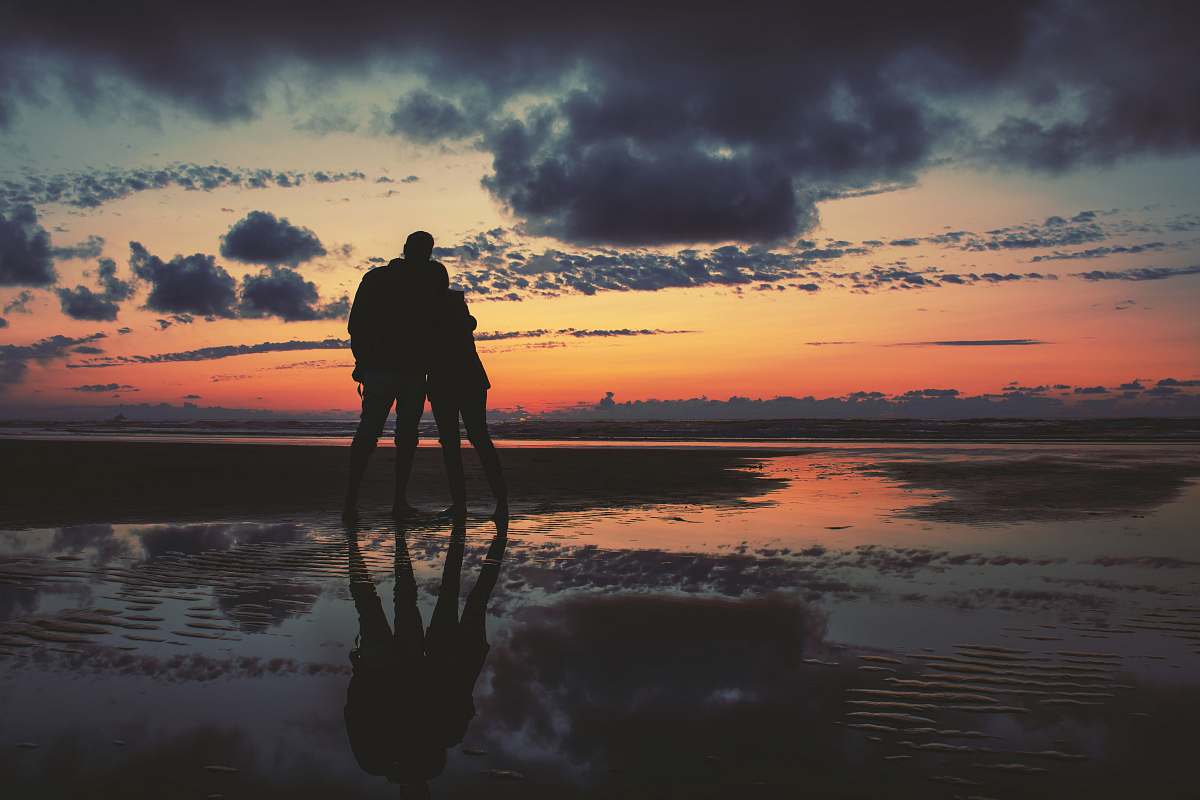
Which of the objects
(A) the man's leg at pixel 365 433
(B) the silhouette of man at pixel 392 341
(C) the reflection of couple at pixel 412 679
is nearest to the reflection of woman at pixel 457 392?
(B) the silhouette of man at pixel 392 341

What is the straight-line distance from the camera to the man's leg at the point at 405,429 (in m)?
7.78

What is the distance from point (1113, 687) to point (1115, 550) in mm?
3574

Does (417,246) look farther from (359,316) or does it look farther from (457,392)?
(457,392)

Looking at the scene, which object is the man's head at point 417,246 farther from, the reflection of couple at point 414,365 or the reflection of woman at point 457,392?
the reflection of woman at point 457,392

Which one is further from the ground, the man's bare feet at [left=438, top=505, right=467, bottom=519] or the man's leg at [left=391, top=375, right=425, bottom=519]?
the man's leg at [left=391, top=375, right=425, bottom=519]

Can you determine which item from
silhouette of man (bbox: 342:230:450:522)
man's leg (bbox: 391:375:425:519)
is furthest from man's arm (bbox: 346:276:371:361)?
man's leg (bbox: 391:375:425:519)

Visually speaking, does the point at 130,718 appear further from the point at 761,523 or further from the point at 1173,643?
the point at 761,523

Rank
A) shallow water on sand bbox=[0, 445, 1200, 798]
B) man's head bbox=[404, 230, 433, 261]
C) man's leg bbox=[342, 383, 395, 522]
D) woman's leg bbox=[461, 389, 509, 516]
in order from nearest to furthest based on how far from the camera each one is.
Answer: shallow water on sand bbox=[0, 445, 1200, 798]
man's leg bbox=[342, 383, 395, 522]
man's head bbox=[404, 230, 433, 261]
woman's leg bbox=[461, 389, 509, 516]

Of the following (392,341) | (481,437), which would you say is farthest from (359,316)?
(481,437)

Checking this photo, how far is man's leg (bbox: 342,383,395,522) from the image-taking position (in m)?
7.43

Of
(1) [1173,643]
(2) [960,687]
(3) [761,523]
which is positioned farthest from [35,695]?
(3) [761,523]

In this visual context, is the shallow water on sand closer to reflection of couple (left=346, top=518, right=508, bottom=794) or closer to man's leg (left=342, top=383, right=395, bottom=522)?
reflection of couple (left=346, top=518, right=508, bottom=794)

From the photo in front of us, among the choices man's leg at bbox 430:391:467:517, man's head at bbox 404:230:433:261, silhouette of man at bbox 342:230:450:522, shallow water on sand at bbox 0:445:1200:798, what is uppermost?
man's head at bbox 404:230:433:261

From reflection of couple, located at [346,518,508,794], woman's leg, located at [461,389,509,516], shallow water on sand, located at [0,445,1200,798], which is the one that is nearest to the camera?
shallow water on sand, located at [0,445,1200,798]
